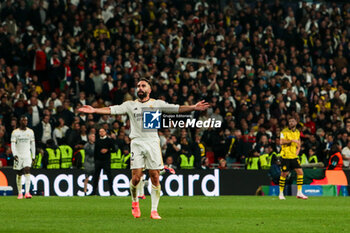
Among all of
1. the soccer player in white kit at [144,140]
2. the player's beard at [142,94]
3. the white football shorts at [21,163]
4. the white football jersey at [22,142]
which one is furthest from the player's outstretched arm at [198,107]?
the white football shorts at [21,163]

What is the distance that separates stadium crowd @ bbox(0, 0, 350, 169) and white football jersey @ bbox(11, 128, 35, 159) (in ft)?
9.27

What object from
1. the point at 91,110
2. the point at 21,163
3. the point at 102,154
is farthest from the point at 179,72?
the point at 91,110

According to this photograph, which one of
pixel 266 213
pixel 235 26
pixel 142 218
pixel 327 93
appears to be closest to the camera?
pixel 142 218

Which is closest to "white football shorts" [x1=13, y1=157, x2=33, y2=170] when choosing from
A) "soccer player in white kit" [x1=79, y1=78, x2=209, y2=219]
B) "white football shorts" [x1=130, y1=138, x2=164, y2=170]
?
"soccer player in white kit" [x1=79, y1=78, x2=209, y2=219]

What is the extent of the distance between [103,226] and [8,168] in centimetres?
1274

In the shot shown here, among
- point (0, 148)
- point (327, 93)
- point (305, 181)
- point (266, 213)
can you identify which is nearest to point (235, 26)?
point (327, 93)

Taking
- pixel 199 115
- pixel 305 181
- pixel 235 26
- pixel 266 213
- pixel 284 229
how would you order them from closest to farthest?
pixel 284 229, pixel 266 213, pixel 305 181, pixel 199 115, pixel 235 26

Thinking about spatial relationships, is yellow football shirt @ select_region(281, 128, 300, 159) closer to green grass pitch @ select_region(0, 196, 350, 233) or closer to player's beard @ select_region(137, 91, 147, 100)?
green grass pitch @ select_region(0, 196, 350, 233)

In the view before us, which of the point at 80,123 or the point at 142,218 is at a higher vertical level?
the point at 80,123

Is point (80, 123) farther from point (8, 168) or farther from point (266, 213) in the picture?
point (266, 213)

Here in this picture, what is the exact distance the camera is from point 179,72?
29.5m

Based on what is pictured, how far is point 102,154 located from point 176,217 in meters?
9.39

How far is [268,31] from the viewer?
33281 millimetres

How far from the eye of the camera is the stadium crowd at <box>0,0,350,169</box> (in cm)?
2572
